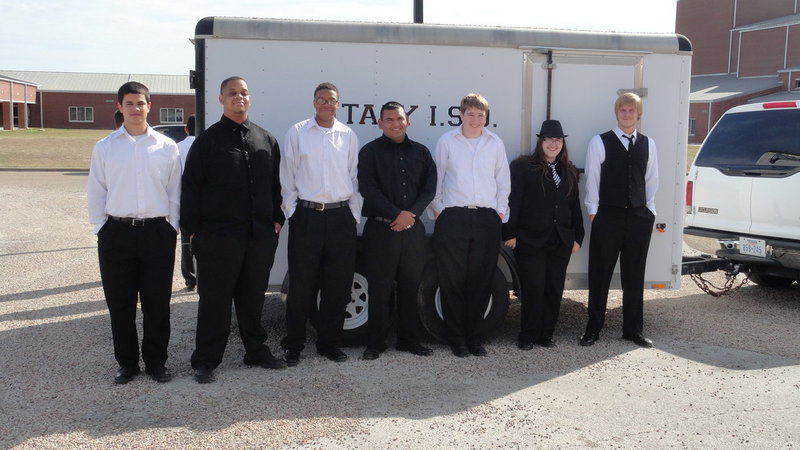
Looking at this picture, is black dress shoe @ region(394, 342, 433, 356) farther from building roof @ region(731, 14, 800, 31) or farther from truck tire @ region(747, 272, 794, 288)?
building roof @ region(731, 14, 800, 31)

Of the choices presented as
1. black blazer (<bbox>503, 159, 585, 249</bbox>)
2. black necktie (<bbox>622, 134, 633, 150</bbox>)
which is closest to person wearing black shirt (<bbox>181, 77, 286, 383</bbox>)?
black blazer (<bbox>503, 159, 585, 249</bbox>)

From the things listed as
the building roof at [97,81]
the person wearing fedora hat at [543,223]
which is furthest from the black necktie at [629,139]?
the building roof at [97,81]

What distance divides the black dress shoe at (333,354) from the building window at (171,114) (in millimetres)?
55850

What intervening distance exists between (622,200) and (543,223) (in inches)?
25.9

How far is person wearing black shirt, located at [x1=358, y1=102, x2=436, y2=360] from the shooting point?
534 centimetres

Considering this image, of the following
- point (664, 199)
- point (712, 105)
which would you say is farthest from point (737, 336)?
point (712, 105)

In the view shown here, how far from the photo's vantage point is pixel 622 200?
575 centimetres

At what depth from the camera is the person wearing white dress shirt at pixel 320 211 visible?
520cm

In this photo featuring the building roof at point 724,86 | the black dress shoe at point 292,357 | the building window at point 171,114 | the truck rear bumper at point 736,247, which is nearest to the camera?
the black dress shoe at point 292,357

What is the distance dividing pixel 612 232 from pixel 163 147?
3433 mm

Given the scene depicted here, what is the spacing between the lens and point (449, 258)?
18.4 ft

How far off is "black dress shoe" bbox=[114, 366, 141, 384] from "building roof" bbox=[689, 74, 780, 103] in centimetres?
4361

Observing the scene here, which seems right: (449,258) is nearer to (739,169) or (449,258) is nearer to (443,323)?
(443,323)

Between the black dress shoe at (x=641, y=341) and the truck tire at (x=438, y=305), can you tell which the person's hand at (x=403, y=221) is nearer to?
the truck tire at (x=438, y=305)
